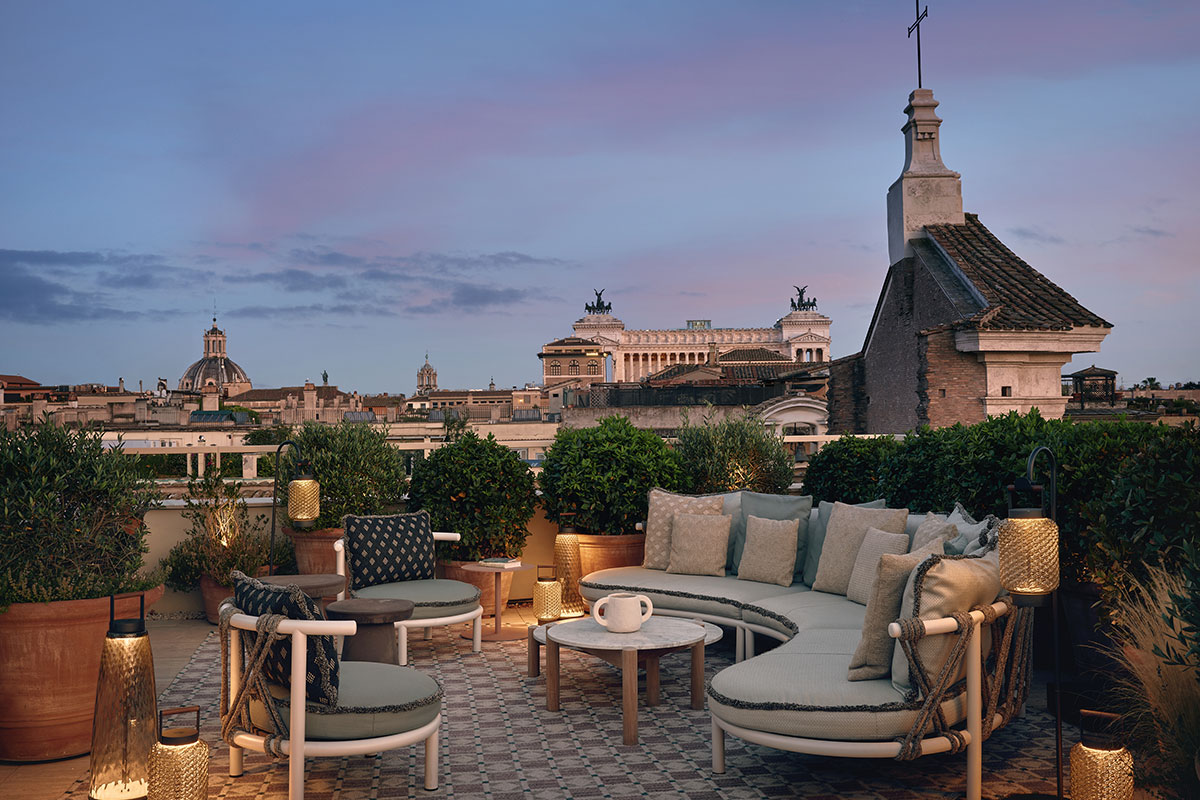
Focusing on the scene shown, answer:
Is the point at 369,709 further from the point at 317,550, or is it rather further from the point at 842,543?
the point at 317,550

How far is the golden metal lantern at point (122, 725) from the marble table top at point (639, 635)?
2090mm

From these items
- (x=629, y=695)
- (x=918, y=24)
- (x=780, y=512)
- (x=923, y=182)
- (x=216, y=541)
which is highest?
(x=918, y=24)

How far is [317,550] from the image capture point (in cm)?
711

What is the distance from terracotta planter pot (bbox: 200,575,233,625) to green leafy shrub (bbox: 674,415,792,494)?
3748 millimetres

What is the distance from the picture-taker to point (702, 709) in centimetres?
482

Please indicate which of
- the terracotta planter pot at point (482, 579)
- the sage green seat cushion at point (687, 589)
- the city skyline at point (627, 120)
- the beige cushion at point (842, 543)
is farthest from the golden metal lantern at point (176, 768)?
the city skyline at point (627, 120)

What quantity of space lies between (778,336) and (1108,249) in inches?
3767

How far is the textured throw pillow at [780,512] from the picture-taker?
5906 millimetres

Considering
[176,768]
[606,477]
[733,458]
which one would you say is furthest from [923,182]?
[176,768]

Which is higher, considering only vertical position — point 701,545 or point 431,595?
point 701,545

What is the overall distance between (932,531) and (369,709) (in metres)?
2.83

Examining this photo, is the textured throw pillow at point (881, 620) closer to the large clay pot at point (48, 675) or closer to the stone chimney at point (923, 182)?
the large clay pot at point (48, 675)

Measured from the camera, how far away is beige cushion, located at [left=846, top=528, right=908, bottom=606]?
4730 millimetres

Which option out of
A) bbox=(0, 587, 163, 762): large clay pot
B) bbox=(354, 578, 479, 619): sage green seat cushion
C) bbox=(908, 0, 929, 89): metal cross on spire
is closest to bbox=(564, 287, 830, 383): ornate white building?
bbox=(908, 0, 929, 89): metal cross on spire
